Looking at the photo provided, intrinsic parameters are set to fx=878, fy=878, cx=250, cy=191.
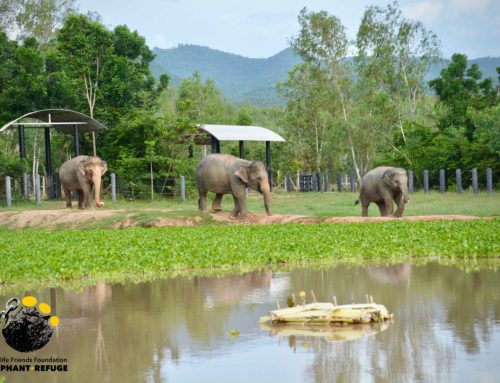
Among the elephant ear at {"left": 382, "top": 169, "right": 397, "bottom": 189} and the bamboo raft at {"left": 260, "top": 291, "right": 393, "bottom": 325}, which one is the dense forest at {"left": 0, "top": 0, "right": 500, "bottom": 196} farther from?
the bamboo raft at {"left": 260, "top": 291, "right": 393, "bottom": 325}

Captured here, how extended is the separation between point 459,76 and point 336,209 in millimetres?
22294

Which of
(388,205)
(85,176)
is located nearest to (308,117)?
(85,176)

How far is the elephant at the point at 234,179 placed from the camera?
27.5 metres

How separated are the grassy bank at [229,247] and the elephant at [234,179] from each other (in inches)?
161

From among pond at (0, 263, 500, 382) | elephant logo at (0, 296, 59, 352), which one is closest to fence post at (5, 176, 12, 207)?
pond at (0, 263, 500, 382)

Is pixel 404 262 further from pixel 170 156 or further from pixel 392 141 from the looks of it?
pixel 392 141

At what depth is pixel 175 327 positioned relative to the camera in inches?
443

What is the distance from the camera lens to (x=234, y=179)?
91.1 ft

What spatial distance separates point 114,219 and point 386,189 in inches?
331

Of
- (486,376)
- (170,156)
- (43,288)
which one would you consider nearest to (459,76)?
(170,156)

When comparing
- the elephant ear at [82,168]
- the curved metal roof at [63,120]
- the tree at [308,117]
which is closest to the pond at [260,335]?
the elephant ear at [82,168]

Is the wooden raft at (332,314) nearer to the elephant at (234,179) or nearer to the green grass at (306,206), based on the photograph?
the green grass at (306,206)

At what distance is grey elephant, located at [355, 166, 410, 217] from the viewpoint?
2633 cm

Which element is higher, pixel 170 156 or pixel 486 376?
pixel 170 156
